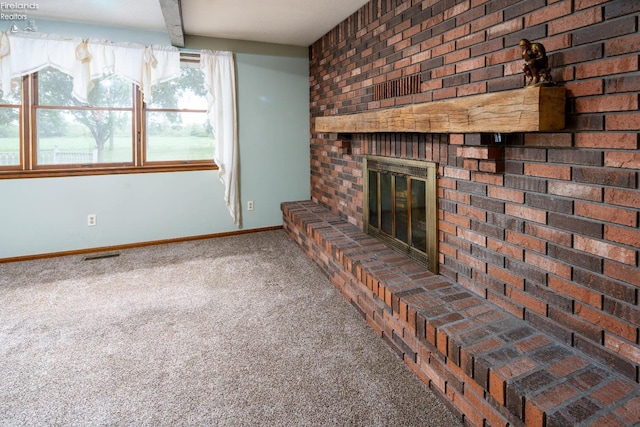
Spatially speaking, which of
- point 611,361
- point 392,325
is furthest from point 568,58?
point 392,325

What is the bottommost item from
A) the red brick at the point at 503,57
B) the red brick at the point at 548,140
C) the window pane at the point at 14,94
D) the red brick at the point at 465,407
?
the red brick at the point at 465,407

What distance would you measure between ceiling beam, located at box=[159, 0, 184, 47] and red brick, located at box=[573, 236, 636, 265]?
3.01 metres

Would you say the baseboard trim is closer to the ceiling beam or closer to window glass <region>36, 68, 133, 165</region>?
window glass <region>36, 68, 133, 165</region>

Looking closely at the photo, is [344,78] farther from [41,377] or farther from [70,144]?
[41,377]

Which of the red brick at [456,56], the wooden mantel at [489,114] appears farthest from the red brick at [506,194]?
the red brick at [456,56]

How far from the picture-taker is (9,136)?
352 cm

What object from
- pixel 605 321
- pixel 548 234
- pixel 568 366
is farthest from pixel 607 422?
pixel 548 234

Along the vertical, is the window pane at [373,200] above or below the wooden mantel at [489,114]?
below

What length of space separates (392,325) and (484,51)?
1.50 m

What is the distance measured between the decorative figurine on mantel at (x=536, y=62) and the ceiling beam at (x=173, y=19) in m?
2.50

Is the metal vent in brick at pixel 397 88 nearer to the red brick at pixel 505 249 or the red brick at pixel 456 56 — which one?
the red brick at pixel 456 56

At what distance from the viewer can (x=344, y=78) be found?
359cm

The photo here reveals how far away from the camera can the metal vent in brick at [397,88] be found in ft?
8.05

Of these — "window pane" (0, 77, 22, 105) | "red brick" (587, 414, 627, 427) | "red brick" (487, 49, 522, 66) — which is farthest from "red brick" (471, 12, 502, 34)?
"window pane" (0, 77, 22, 105)
